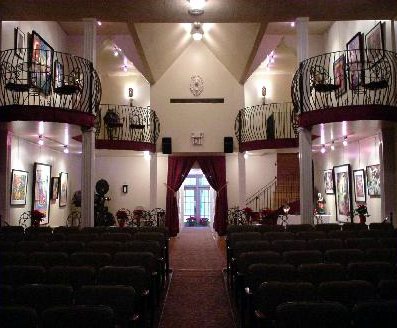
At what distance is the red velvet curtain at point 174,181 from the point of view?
1591 cm

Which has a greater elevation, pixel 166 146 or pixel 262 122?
pixel 262 122

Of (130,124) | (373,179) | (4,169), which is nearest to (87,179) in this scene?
(4,169)

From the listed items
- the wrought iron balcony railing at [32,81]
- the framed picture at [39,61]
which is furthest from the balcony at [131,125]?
the wrought iron balcony railing at [32,81]

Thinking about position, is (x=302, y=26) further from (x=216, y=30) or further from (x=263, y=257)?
(x=263, y=257)

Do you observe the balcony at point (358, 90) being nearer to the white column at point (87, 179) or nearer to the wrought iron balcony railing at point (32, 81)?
the wrought iron balcony railing at point (32, 81)

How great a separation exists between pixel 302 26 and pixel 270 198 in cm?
816

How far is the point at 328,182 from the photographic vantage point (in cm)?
1477

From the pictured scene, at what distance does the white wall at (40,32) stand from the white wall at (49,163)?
256cm

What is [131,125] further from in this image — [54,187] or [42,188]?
[42,188]

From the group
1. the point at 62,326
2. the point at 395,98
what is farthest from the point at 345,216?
the point at 62,326

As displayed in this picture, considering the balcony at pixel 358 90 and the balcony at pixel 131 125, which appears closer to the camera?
the balcony at pixel 358 90

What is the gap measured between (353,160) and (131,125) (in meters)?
7.46

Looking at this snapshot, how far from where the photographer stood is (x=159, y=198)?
53.8ft

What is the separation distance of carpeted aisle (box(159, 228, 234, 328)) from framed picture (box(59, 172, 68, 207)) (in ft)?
15.8
